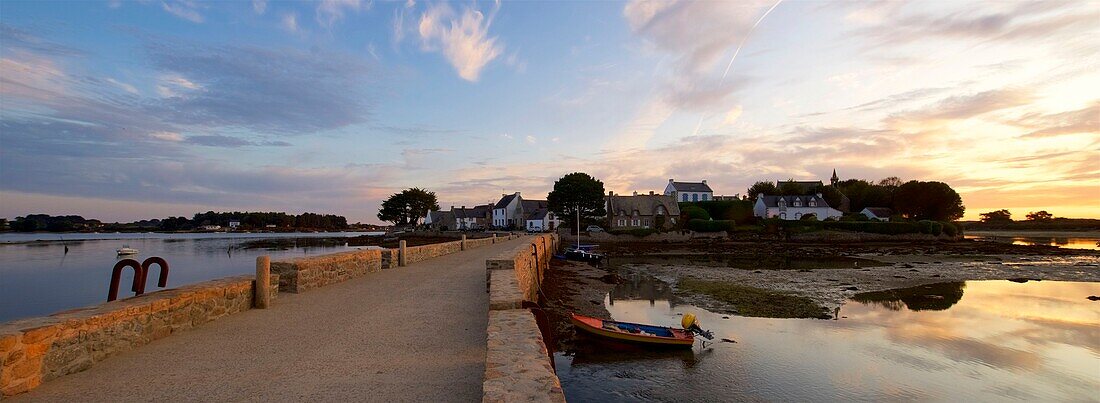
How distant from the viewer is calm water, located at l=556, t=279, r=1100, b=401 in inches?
434

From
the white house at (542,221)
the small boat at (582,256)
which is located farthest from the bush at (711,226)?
the small boat at (582,256)

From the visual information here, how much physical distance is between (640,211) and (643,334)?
66.1 meters

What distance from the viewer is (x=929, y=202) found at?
78.8 m

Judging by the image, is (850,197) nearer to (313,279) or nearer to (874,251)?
(874,251)

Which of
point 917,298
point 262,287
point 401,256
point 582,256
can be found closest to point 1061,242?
point 917,298

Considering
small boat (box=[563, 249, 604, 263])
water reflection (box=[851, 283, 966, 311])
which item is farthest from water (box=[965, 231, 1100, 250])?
small boat (box=[563, 249, 604, 263])

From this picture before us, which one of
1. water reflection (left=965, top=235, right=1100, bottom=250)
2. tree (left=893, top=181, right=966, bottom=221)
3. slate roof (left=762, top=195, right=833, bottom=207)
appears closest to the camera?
water reflection (left=965, top=235, right=1100, bottom=250)

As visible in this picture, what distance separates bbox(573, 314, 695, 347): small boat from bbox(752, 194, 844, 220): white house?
7256 centimetres

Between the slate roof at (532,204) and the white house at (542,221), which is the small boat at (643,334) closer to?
the white house at (542,221)

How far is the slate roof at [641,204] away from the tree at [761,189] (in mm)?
24818

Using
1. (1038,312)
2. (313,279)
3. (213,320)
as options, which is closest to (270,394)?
(213,320)

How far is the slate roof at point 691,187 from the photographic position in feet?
309

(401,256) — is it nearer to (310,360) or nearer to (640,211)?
(310,360)

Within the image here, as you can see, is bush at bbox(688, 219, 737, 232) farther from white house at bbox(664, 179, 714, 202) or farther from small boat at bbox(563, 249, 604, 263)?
small boat at bbox(563, 249, 604, 263)
